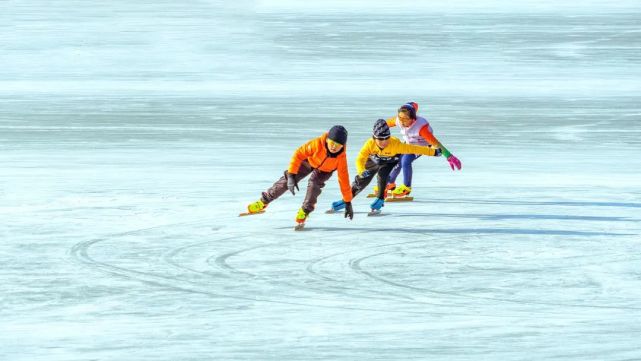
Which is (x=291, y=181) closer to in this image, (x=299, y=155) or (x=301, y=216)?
(x=299, y=155)

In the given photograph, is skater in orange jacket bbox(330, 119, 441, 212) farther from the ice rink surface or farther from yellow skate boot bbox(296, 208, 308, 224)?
yellow skate boot bbox(296, 208, 308, 224)

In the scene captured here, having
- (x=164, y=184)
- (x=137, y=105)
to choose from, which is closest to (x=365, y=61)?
(x=137, y=105)

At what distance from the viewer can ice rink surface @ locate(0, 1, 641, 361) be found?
868 cm

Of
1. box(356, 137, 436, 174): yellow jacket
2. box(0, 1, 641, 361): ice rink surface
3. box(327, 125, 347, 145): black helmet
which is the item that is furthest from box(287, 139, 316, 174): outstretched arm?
box(356, 137, 436, 174): yellow jacket

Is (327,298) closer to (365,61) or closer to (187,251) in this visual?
(187,251)

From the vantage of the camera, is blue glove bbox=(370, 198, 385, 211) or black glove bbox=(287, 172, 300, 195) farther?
blue glove bbox=(370, 198, 385, 211)

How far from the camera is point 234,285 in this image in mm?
9828

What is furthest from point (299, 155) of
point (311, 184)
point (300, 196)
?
point (300, 196)

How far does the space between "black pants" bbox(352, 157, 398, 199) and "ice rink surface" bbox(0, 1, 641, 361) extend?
1.27ft

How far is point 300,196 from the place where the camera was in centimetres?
1426

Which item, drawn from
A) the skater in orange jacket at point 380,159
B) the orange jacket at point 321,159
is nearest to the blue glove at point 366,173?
the skater in orange jacket at point 380,159

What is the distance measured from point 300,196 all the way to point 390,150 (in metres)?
1.82

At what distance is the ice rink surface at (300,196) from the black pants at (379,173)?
1.27ft

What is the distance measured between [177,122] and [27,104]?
3.18 metres
